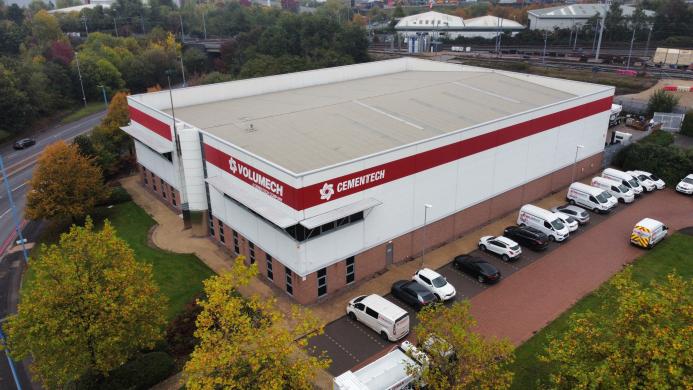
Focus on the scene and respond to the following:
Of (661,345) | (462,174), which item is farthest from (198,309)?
(661,345)

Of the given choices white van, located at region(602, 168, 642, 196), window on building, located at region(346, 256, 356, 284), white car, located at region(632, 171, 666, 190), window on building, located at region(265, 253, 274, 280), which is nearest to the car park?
white van, located at region(602, 168, 642, 196)

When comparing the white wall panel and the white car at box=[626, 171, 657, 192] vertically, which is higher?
the white wall panel

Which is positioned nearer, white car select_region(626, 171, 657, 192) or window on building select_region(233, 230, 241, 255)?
window on building select_region(233, 230, 241, 255)

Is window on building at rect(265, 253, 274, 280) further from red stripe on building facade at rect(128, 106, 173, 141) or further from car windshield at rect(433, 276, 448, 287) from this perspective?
red stripe on building facade at rect(128, 106, 173, 141)

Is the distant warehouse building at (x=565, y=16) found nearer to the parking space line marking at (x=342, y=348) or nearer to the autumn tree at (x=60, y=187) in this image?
the autumn tree at (x=60, y=187)

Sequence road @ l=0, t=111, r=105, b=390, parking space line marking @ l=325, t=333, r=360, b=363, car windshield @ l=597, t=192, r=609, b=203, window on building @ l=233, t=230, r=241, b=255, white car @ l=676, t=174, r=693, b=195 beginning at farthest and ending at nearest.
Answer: white car @ l=676, t=174, r=693, b=195
car windshield @ l=597, t=192, r=609, b=203
window on building @ l=233, t=230, r=241, b=255
road @ l=0, t=111, r=105, b=390
parking space line marking @ l=325, t=333, r=360, b=363

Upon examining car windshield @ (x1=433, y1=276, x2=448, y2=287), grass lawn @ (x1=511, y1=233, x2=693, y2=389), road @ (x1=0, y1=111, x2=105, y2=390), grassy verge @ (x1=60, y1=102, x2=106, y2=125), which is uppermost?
car windshield @ (x1=433, y1=276, x2=448, y2=287)

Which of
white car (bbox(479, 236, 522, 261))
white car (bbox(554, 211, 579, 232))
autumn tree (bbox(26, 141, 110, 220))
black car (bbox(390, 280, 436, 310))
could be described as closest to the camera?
black car (bbox(390, 280, 436, 310))

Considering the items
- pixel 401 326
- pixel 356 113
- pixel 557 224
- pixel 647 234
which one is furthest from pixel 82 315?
pixel 647 234

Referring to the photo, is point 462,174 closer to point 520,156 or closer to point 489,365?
point 520,156
